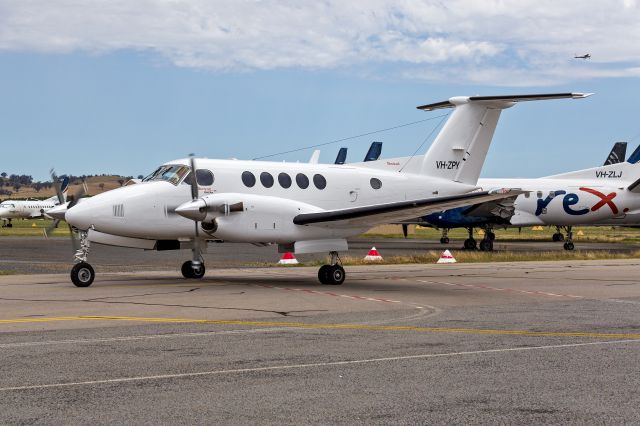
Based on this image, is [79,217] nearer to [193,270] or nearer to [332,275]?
[193,270]

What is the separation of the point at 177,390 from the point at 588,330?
747 cm

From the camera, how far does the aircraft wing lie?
2006 centimetres

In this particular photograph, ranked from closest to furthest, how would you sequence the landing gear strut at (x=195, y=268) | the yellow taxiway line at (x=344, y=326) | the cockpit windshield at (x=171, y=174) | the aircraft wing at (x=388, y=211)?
the yellow taxiway line at (x=344, y=326) < the aircraft wing at (x=388, y=211) < the cockpit windshield at (x=171, y=174) < the landing gear strut at (x=195, y=268)

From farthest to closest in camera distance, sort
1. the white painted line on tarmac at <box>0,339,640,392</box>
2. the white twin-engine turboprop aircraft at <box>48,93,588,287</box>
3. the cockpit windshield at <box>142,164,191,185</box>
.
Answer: the cockpit windshield at <box>142,164,191,185</box>
the white twin-engine turboprop aircraft at <box>48,93,588,287</box>
the white painted line on tarmac at <box>0,339,640,392</box>

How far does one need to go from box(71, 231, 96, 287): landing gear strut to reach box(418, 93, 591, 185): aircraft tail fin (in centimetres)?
1016

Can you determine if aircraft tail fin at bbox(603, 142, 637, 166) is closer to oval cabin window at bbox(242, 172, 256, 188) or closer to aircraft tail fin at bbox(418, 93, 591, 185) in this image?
aircraft tail fin at bbox(418, 93, 591, 185)

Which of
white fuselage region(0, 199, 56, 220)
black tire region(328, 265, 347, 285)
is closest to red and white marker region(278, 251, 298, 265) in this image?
black tire region(328, 265, 347, 285)

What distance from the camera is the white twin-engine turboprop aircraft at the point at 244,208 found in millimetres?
20422

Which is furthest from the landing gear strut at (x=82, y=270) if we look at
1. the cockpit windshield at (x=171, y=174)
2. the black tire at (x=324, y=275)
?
the black tire at (x=324, y=275)

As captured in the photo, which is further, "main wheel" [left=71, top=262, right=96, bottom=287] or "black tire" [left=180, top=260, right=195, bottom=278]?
"black tire" [left=180, top=260, right=195, bottom=278]

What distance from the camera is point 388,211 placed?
810 inches

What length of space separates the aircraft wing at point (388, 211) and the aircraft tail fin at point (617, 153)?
59.6 meters

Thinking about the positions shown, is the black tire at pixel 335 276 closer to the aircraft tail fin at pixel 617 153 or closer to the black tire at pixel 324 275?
the black tire at pixel 324 275

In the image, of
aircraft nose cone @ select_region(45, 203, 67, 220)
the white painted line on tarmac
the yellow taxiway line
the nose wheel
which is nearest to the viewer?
the white painted line on tarmac
